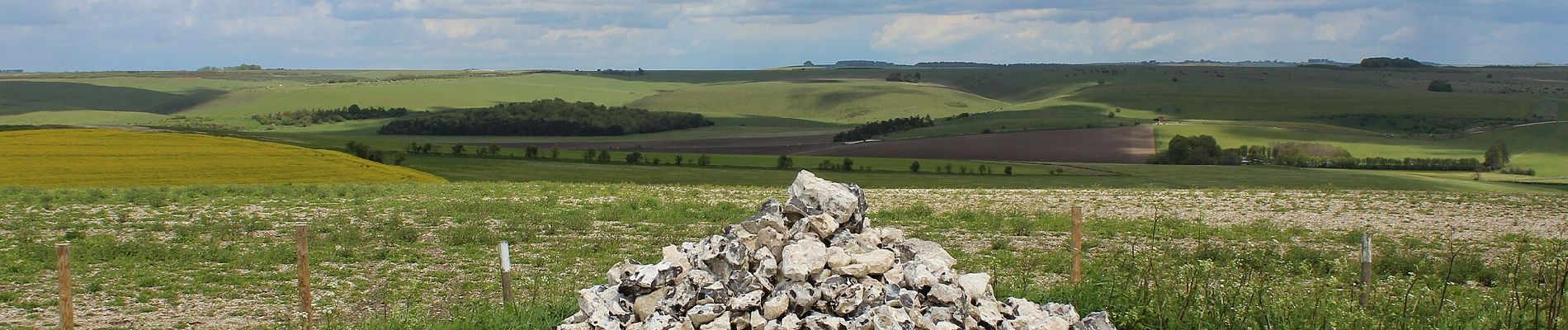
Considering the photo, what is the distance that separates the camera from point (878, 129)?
4296 inches

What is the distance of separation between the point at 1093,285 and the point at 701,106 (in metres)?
156

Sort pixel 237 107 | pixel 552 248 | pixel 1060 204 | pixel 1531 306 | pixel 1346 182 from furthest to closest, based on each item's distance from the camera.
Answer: pixel 237 107, pixel 1346 182, pixel 1060 204, pixel 552 248, pixel 1531 306

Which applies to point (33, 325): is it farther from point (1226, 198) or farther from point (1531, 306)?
point (1226, 198)

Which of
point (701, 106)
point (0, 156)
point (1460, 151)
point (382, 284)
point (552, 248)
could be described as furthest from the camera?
point (701, 106)

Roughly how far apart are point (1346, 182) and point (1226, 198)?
22411 mm

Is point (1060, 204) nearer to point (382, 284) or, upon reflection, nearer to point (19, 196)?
point (382, 284)

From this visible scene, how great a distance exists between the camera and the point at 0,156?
38156mm

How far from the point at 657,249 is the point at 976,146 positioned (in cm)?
6605

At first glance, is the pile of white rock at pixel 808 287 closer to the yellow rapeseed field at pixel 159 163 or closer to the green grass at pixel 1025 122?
the yellow rapeseed field at pixel 159 163

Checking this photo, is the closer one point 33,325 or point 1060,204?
point 33,325

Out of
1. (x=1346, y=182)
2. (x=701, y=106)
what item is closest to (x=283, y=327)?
(x=1346, y=182)

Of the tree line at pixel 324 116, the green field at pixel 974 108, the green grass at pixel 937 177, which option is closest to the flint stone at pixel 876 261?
the green grass at pixel 937 177

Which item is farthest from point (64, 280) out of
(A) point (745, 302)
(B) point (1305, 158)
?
(B) point (1305, 158)

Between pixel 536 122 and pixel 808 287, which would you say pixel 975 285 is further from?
pixel 536 122
